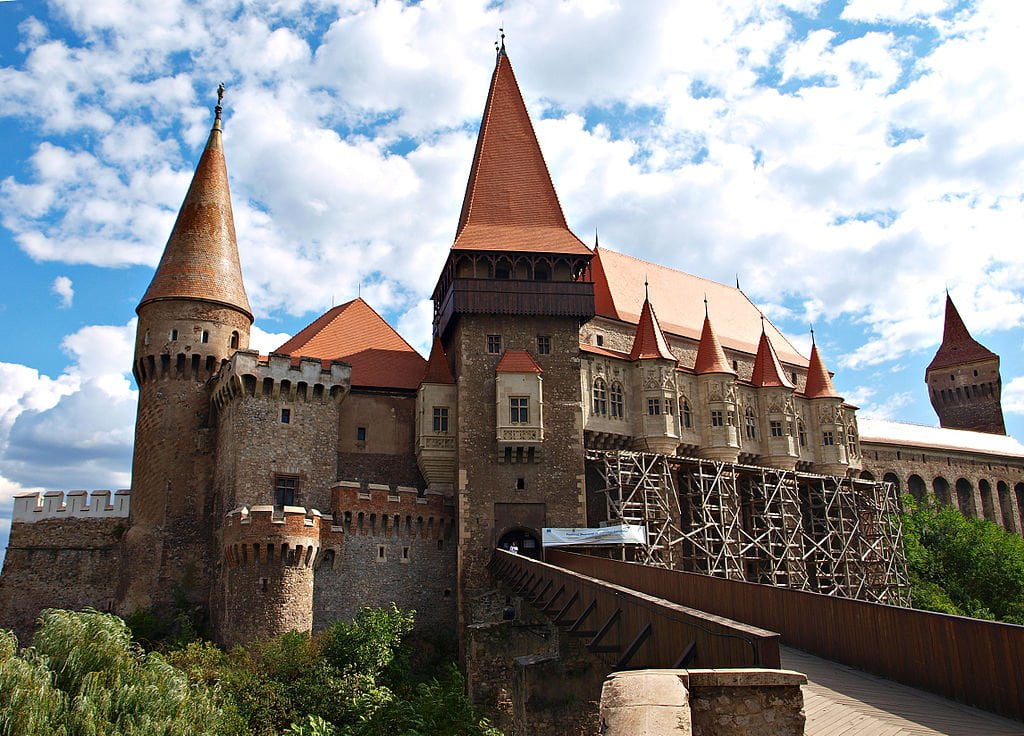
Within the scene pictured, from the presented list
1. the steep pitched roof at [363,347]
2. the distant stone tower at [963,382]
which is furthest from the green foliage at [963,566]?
the steep pitched roof at [363,347]

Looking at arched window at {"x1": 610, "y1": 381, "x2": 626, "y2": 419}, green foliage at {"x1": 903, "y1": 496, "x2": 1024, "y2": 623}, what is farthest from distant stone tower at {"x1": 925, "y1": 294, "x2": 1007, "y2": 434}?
arched window at {"x1": 610, "y1": 381, "x2": 626, "y2": 419}

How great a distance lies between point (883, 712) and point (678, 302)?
3514cm

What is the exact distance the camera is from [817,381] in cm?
4181

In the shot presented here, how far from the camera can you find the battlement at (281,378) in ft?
89.6

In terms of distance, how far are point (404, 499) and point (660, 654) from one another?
1833 centimetres

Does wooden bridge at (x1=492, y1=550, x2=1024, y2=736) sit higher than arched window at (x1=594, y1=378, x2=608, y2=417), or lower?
lower

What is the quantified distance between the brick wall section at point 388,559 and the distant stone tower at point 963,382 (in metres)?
56.5

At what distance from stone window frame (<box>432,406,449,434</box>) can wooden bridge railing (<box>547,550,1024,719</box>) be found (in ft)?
52.1

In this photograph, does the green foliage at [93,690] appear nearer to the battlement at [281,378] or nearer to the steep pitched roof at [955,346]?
the battlement at [281,378]

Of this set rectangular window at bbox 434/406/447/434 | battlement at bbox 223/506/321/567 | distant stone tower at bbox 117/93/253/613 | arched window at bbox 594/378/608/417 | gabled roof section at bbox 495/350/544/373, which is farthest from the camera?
arched window at bbox 594/378/608/417

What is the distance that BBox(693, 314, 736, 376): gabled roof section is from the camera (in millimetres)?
36594

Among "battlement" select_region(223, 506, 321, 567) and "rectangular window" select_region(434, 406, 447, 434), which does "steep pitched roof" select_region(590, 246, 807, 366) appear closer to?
"rectangular window" select_region(434, 406, 447, 434)

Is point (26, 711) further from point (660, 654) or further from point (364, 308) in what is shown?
point (364, 308)

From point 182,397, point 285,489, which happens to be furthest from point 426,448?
point 182,397
